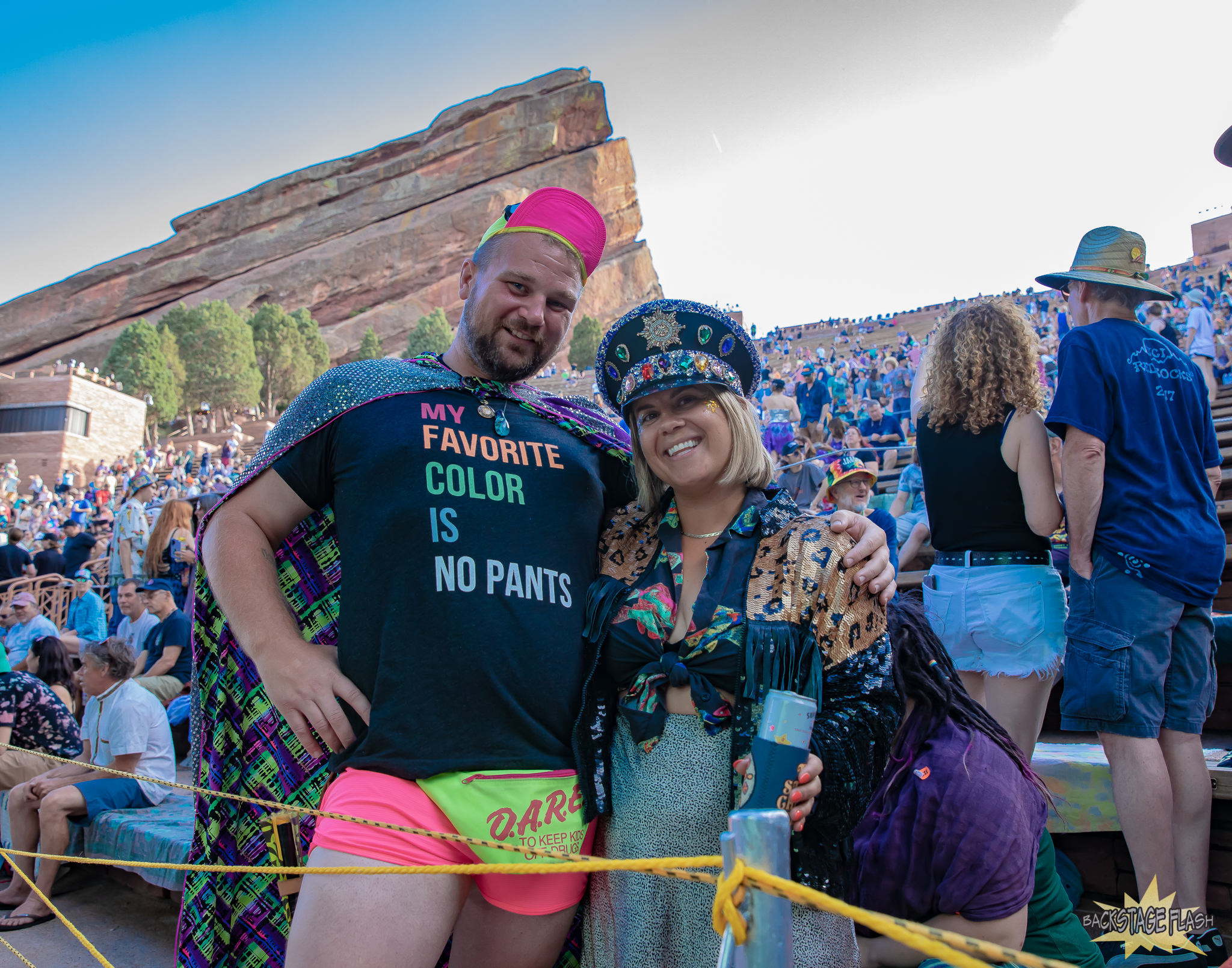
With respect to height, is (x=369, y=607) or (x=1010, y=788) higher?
(x=369, y=607)

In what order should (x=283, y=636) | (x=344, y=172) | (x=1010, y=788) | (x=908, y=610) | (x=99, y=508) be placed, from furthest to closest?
1. (x=344, y=172)
2. (x=99, y=508)
3. (x=908, y=610)
4. (x=1010, y=788)
5. (x=283, y=636)

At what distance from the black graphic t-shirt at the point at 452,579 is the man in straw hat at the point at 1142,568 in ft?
5.43

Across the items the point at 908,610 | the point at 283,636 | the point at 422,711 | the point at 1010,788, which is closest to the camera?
the point at 422,711

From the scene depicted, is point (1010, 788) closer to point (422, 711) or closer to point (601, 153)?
point (422, 711)

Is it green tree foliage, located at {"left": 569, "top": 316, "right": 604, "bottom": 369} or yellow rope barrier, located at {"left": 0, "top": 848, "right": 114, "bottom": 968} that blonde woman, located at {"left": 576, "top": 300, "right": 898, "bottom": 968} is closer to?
yellow rope barrier, located at {"left": 0, "top": 848, "right": 114, "bottom": 968}

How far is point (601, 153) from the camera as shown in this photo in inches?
2653

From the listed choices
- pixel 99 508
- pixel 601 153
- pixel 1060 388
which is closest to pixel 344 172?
pixel 601 153

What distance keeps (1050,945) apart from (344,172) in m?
71.3

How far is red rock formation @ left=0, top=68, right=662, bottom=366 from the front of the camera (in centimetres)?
5756

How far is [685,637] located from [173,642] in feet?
20.8

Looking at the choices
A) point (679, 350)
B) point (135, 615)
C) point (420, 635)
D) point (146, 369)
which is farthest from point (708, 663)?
point (146, 369)

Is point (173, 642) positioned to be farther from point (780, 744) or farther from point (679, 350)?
point (780, 744)

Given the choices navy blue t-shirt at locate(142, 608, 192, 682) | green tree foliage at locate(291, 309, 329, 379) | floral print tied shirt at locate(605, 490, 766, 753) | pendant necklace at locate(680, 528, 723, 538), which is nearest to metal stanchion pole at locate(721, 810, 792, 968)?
floral print tied shirt at locate(605, 490, 766, 753)

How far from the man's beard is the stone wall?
42.6 m
